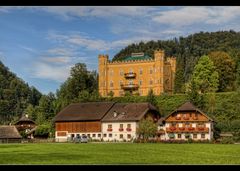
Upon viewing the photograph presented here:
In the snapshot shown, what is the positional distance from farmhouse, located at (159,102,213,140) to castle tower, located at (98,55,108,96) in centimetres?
2929

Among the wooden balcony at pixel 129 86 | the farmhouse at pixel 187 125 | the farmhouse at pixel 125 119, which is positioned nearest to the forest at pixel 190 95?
the farmhouse at pixel 187 125

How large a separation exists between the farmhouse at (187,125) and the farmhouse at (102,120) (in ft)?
16.0

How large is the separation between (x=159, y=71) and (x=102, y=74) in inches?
494

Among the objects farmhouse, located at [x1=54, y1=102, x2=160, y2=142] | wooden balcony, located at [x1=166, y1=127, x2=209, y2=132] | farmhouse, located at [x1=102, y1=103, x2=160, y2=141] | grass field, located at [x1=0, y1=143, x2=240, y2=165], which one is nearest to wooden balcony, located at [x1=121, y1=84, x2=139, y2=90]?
farmhouse, located at [x1=54, y1=102, x2=160, y2=142]

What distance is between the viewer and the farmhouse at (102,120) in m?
73.7

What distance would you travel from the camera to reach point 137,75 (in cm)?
9456

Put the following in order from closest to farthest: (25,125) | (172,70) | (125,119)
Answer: (125,119)
(25,125)
(172,70)

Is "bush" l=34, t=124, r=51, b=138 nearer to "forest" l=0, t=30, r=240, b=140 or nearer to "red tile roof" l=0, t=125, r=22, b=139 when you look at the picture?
"forest" l=0, t=30, r=240, b=140

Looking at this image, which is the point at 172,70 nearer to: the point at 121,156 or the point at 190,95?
the point at 190,95

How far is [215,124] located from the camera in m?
68.1

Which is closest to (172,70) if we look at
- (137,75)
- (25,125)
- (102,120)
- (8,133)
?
(137,75)
